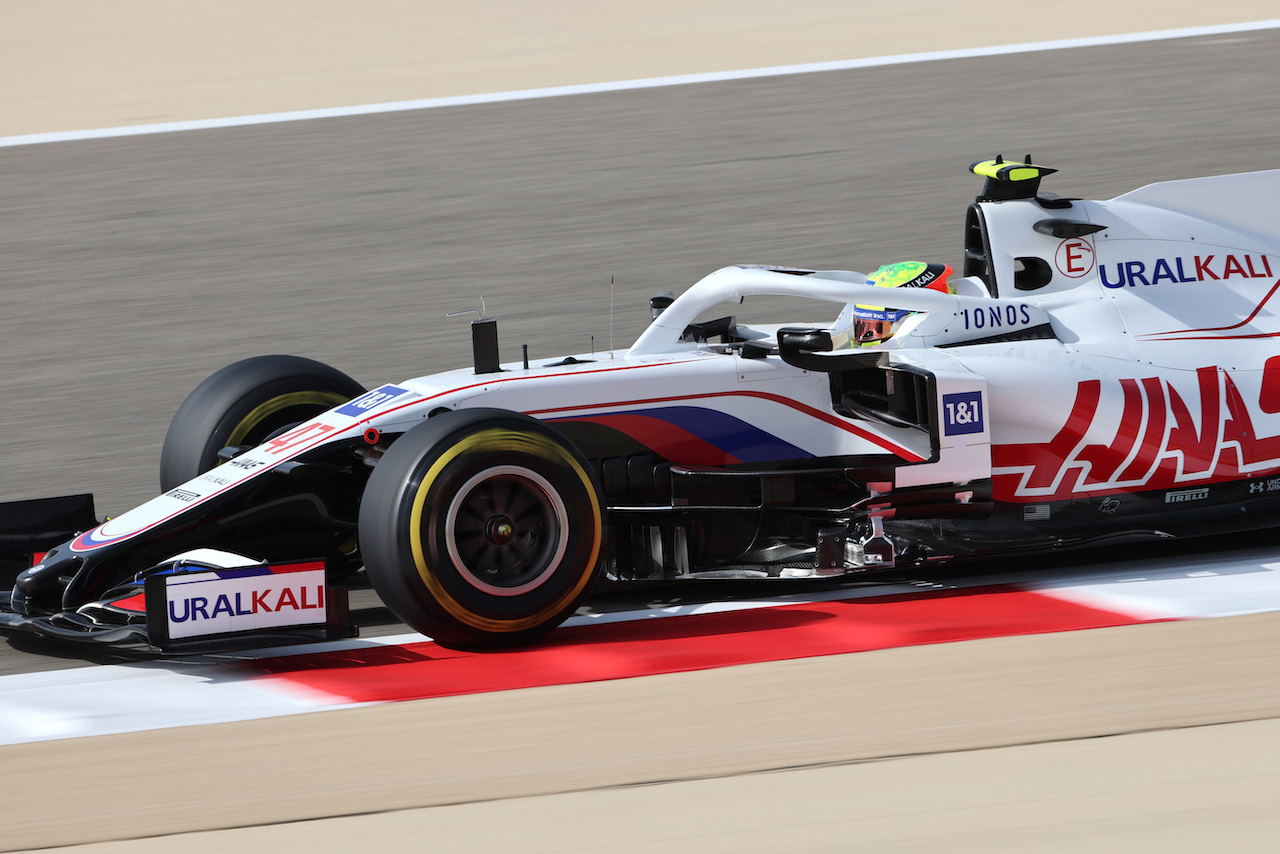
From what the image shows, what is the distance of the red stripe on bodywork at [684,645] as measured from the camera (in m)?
5.31

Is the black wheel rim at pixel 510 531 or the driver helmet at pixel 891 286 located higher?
the driver helmet at pixel 891 286

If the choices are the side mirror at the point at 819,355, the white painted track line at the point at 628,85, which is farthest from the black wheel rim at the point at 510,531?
the white painted track line at the point at 628,85

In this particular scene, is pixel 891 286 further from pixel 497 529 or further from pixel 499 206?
pixel 499 206

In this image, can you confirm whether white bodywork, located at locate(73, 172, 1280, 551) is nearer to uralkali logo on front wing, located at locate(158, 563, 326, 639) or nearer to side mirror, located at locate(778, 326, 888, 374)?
side mirror, located at locate(778, 326, 888, 374)

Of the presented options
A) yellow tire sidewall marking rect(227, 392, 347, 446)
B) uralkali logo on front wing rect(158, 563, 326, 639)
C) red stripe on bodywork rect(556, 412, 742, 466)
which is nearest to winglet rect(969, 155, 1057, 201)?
red stripe on bodywork rect(556, 412, 742, 466)

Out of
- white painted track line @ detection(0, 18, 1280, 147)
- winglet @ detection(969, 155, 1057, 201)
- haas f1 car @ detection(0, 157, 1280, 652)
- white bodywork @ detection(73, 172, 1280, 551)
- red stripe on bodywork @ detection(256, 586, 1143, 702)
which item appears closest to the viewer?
red stripe on bodywork @ detection(256, 586, 1143, 702)

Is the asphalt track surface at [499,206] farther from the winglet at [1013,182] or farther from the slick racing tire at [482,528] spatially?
the winglet at [1013,182]

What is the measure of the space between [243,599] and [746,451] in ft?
6.68

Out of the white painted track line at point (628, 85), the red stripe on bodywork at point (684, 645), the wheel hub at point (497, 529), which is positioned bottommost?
the red stripe on bodywork at point (684, 645)

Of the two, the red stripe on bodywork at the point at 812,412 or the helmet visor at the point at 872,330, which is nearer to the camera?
the red stripe on bodywork at the point at 812,412

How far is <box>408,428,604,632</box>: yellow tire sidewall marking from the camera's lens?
529cm

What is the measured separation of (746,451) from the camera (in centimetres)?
620

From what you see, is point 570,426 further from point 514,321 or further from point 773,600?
point 514,321

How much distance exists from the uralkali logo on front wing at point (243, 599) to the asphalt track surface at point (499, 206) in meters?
3.69
